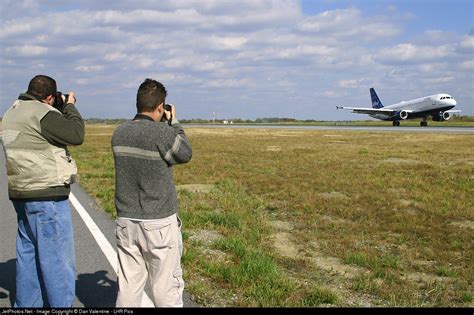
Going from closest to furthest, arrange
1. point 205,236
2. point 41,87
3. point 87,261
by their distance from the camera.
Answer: point 41,87 → point 87,261 → point 205,236

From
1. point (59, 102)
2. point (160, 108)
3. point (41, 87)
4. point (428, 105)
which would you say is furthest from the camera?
point (428, 105)

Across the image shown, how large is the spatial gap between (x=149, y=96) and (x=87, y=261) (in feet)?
10.2

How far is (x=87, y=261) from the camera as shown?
5.80 m

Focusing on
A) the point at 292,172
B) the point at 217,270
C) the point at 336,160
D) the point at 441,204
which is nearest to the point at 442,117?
the point at 336,160

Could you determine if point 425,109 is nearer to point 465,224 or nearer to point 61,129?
point 465,224

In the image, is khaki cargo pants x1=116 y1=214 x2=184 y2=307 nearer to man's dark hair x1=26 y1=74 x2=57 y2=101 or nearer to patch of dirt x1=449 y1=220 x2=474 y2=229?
man's dark hair x1=26 y1=74 x2=57 y2=101

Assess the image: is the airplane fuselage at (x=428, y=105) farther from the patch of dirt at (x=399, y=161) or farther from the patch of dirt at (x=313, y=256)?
the patch of dirt at (x=313, y=256)

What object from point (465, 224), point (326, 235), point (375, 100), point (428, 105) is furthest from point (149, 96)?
point (375, 100)

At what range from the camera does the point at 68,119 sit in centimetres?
373

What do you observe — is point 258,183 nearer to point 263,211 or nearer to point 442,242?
point 263,211

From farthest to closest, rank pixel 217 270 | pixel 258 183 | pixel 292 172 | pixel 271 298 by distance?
1. pixel 292 172
2. pixel 258 183
3. pixel 217 270
4. pixel 271 298

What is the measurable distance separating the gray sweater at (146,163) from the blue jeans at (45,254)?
0.63 metres

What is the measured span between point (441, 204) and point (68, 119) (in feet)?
28.0

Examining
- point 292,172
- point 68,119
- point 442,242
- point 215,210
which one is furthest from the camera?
point 292,172
